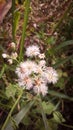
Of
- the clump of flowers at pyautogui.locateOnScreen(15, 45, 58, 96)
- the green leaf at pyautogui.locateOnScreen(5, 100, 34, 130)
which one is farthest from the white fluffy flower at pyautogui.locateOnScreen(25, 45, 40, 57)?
the green leaf at pyautogui.locateOnScreen(5, 100, 34, 130)

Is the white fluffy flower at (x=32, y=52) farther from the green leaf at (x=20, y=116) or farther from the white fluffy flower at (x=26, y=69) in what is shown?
the green leaf at (x=20, y=116)

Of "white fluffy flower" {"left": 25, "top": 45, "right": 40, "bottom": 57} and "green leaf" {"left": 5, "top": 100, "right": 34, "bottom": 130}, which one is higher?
"white fluffy flower" {"left": 25, "top": 45, "right": 40, "bottom": 57}

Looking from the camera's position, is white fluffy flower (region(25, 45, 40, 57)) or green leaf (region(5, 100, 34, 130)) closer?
green leaf (region(5, 100, 34, 130))

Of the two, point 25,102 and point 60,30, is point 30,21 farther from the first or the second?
point 25,102

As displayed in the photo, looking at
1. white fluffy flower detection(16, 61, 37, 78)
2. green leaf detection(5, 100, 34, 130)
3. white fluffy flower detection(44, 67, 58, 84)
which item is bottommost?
green leaf detection(5, 100, 34, 130)

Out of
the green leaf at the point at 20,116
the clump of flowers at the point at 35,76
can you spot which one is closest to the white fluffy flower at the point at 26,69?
the clump of flowers at the point at 35,76

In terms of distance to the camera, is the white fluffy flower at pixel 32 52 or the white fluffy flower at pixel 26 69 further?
the white fluffy flower at pixel 32 52

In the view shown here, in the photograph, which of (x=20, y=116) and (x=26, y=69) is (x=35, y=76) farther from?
(x=20, y=116)

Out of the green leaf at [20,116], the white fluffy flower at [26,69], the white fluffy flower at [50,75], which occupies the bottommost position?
the green leaf at [20,116]

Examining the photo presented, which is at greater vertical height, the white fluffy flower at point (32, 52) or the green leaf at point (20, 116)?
the white fluffy flower at point (32, 52)

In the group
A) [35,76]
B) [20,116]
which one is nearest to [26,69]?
[35,76]

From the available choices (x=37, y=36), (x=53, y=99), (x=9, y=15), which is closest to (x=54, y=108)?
(x=53, y=99)

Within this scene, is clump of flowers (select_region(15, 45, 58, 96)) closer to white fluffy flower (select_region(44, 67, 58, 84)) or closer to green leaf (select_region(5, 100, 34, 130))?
white fluffy flower (select_region(44, 67, 58, 84))
